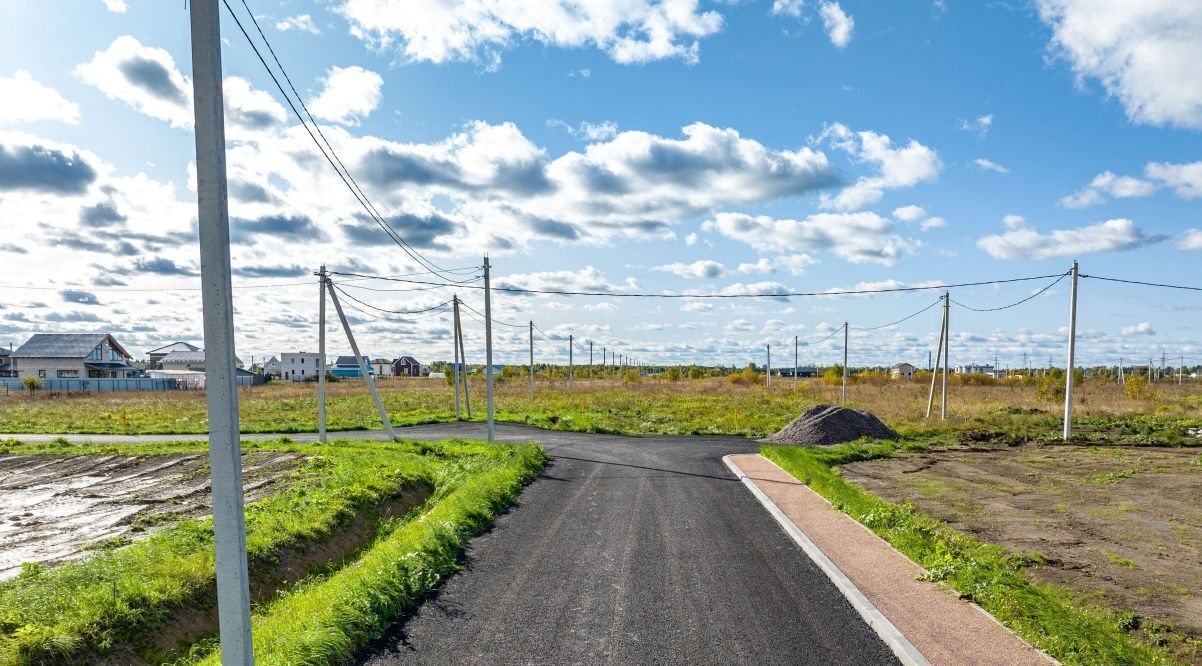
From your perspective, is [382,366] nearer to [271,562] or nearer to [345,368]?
[345,368]

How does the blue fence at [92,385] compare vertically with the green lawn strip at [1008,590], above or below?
below

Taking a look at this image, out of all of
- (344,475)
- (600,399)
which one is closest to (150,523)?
(344,475)

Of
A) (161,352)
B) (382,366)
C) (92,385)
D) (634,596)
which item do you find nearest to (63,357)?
(92,385)

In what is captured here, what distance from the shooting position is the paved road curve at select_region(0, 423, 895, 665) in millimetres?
6703

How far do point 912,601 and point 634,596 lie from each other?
326 cm

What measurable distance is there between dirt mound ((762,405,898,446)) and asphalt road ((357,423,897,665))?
11496mm

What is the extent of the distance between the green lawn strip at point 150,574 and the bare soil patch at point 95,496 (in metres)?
1.30

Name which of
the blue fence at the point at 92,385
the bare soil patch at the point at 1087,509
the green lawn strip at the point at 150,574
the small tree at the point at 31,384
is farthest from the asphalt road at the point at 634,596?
the blue fence at the point at 92,385

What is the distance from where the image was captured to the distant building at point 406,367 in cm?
13825

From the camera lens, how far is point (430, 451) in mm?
21188

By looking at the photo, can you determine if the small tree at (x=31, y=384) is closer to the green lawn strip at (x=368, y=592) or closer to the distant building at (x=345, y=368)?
the distant building at (x=345, y=368)

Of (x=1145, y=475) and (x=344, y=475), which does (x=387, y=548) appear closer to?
(x=344, y=475)

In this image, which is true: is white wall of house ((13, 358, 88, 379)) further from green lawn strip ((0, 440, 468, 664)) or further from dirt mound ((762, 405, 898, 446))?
dirt mound ((762, 405, 898, 446))

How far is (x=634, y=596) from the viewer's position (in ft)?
27.1
